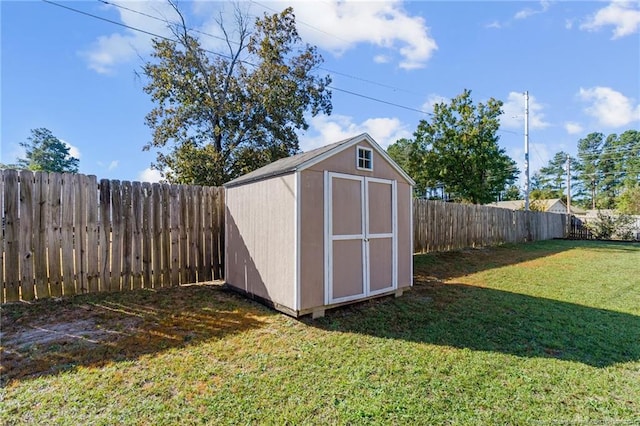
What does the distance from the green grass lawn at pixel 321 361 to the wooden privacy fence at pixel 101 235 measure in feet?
1.05

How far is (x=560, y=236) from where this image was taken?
16.5m

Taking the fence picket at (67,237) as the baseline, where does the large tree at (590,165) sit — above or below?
above

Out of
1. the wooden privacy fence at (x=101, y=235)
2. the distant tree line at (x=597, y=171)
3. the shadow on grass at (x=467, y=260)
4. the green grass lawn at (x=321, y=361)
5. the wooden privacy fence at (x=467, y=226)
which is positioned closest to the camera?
the green grass lawn at (x=321, y=361)

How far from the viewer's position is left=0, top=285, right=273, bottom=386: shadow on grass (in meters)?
2.69

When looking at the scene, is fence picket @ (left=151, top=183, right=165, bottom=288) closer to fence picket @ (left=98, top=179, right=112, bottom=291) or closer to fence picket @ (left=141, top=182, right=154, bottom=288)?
fence picket @ (left=141, top=182, right=154, bottom=288)

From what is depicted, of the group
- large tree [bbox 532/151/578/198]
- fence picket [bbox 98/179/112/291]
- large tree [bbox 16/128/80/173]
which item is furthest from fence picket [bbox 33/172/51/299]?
large tree [bbox 532/151/578/198]

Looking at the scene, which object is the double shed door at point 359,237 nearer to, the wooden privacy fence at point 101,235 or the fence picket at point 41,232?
the wooden privacy fence at point 101,235

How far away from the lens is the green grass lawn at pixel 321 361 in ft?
6.59

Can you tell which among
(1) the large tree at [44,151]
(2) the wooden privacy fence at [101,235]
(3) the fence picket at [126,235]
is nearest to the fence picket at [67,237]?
(2) the wooden privacy fence at [101,235]

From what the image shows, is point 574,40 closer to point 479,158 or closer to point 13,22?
point 479,158

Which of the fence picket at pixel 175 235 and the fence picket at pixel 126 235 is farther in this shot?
the fence picket at pixel 175 235

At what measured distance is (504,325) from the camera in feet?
12.0

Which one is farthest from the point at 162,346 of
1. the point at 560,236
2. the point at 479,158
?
the point at 560,236

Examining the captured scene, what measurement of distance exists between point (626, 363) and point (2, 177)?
23.8ft
